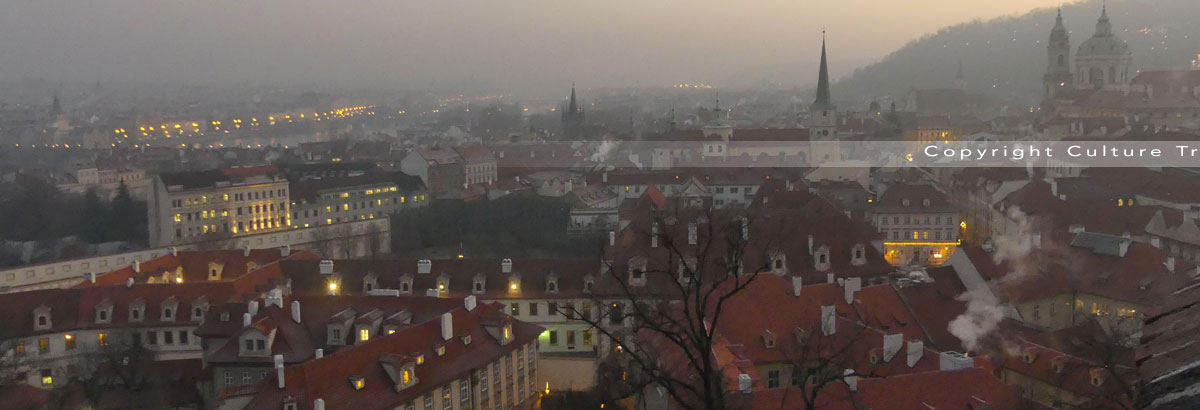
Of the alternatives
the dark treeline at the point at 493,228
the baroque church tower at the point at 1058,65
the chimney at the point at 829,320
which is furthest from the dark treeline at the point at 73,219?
the baroque church tower at the point at 1058,65

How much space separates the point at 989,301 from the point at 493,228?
19.9m

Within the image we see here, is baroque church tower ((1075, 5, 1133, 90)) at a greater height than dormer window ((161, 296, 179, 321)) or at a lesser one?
greater

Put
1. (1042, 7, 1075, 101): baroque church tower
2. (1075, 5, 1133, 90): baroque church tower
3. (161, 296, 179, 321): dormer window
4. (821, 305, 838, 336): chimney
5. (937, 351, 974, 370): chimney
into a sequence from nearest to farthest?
1. (937, 351, 974, 370): chimney
2. (821, 305, 838, 336): chimney
3. (161, 296, 179, 321): dormer window
4. (1075, 5, 1133, 90): baroque church tower
5. (1042, 7, 1075, 101): baroque church tower

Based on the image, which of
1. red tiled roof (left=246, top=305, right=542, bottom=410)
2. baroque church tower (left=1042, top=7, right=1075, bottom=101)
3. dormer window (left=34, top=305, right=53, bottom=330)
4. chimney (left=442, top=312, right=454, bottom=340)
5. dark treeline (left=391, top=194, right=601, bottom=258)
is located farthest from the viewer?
baroque church tower (left=1042, top=7, right=1075, bottom=101)

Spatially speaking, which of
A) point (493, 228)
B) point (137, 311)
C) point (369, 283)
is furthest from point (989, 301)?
point (493, 228)

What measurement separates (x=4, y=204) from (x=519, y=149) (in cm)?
2728

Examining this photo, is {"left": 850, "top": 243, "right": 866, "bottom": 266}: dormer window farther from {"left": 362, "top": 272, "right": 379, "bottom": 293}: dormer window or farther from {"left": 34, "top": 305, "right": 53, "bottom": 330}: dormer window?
{"left": 34, "top": 305, "right": 53, "bottom": 330}: dormer window

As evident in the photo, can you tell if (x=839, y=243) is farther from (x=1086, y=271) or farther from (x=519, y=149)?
(x=519, y=149)

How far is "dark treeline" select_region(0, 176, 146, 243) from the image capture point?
38.3 m

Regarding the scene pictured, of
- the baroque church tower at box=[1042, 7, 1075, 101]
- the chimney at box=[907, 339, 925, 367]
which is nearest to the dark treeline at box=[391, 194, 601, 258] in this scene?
the chimney at box=[907, 339, 925, 367]

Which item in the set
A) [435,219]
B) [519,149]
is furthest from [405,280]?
[519,149]

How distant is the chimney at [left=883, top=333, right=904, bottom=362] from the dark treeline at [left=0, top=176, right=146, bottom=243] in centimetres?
3042

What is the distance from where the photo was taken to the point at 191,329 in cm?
1962

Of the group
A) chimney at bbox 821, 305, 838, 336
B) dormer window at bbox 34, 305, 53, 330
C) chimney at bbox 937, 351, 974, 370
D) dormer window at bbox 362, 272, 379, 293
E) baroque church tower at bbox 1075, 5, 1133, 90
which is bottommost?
dormer window at bbox 34, 305, 53, 330
